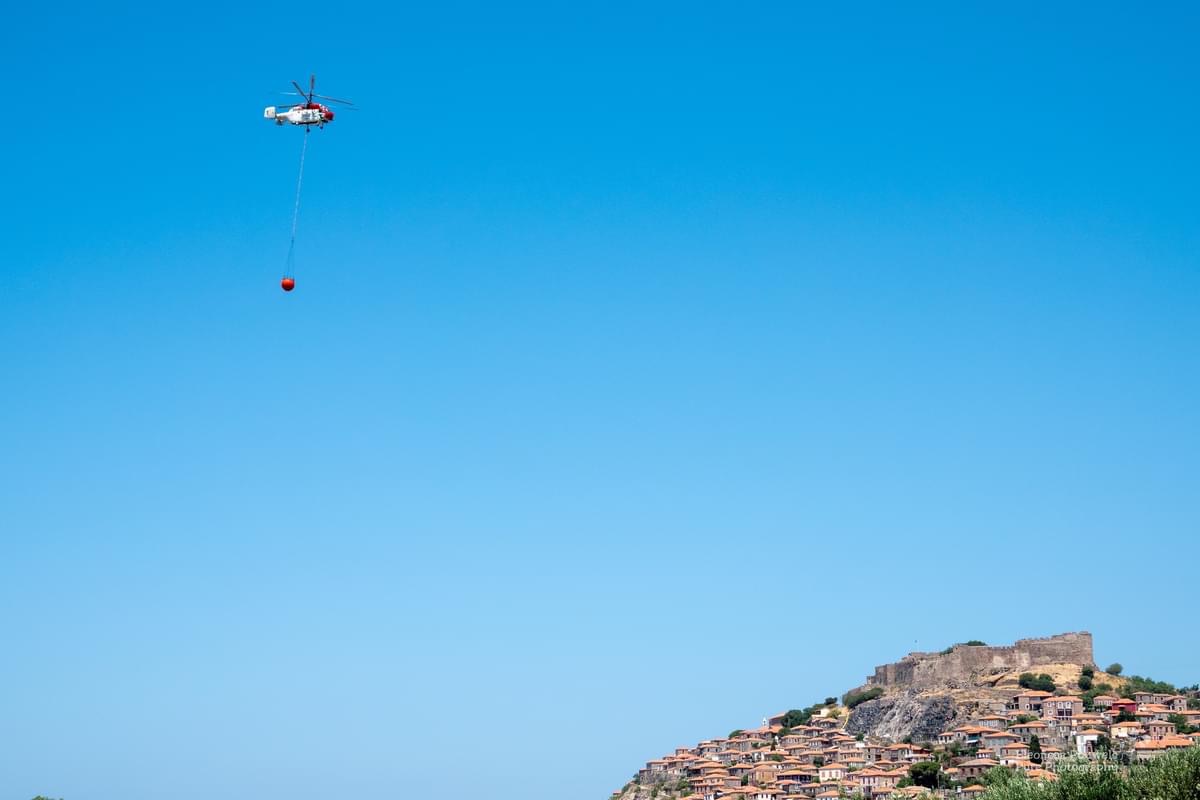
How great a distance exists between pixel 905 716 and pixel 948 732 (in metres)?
6.46

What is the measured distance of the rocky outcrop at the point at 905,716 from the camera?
102125 mm

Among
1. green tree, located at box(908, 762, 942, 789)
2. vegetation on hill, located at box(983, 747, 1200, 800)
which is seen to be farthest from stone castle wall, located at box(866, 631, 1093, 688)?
vegetation on hill, located at box(983, 747, 1200, 800)

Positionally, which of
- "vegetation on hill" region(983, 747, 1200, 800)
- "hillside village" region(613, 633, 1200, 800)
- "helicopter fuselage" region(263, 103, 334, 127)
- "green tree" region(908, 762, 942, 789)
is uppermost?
"helicopter fuselage" region(263, 103, 334, 127)

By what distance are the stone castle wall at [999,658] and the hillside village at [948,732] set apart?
9 centimetres

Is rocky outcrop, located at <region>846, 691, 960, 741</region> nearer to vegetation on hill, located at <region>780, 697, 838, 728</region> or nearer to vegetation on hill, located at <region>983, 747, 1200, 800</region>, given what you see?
vegetation on hill, located at <region>780, 697, 838, 728</region>

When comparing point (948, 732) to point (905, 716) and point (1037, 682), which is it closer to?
point (905, 716)

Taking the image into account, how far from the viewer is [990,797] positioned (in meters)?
50.6

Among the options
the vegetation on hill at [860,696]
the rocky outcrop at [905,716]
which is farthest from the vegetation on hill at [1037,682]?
the vegetation on hill at [860,696]

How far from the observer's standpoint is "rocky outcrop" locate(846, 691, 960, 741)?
10212cm

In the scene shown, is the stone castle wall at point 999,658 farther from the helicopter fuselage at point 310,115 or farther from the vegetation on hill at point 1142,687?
the helicopter fuselage at point 310,115

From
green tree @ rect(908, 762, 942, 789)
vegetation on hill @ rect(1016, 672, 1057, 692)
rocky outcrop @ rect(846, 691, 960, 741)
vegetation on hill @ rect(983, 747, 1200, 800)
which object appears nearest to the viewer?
vegetation on hill @ rect(983, 747, 1200, 800)

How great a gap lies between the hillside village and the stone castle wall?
9 centimetres

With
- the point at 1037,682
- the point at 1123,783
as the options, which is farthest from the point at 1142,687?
the point at 1123,783

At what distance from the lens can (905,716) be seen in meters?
105
